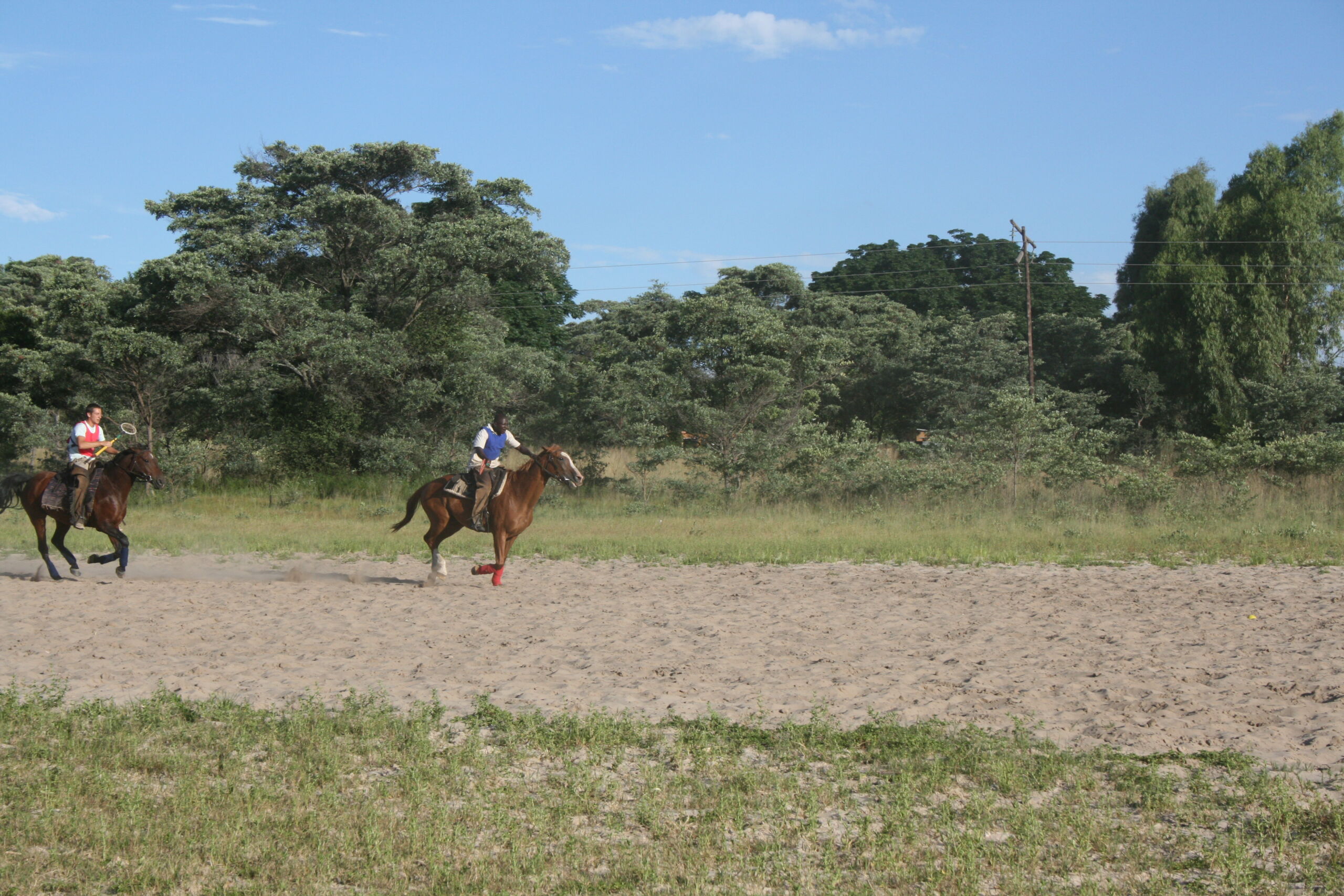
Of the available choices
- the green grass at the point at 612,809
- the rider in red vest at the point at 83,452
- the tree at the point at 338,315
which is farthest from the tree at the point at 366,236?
the green grass at the point at 612,809

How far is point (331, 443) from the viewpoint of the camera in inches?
918

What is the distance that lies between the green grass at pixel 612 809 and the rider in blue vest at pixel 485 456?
6245 millimetres

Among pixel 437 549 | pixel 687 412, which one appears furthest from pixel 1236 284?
pixel 437 549

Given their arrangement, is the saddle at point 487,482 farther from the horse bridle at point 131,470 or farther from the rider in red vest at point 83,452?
the rider in red vest at point 83,452

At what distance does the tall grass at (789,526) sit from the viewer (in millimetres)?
15305

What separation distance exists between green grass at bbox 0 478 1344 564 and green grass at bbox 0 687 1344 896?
8.69m

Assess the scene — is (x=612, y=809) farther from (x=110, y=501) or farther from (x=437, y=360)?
(x=437, y=360)

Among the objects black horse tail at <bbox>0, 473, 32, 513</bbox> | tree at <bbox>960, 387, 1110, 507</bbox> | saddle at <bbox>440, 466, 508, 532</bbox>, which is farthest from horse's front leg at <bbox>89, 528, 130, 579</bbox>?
tree at <bbox>960, 387, 1110, 507</bbox>

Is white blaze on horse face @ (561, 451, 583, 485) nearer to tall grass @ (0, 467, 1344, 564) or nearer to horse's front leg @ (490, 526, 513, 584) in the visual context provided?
horse's front leg @ (490, 526, 513, 584)

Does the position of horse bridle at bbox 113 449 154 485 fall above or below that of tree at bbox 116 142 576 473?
below

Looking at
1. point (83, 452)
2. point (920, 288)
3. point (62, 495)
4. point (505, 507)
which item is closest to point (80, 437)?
point (83, 452)

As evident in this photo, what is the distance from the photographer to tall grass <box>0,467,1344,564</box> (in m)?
15.3

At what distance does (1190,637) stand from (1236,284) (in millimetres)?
25945

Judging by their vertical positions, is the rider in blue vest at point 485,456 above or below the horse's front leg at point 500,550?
above
